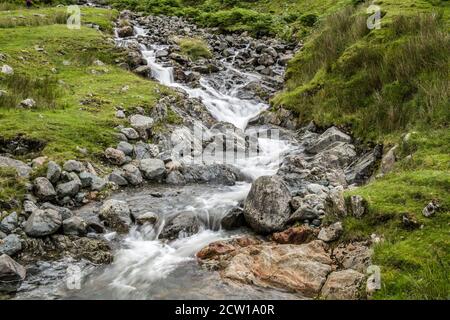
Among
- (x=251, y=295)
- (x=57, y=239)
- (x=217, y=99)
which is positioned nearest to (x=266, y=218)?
(x=251, y=295)

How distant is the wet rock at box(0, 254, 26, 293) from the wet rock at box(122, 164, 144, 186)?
4.09 m

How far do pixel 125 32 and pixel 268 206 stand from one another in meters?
20.7

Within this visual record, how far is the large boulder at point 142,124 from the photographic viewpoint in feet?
42.0

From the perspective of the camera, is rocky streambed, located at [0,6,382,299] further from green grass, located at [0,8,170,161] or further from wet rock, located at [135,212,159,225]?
green grass, located at [0,8,170,161]

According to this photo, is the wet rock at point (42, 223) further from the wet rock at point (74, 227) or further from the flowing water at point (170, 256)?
the flowing water at point (170, 256)

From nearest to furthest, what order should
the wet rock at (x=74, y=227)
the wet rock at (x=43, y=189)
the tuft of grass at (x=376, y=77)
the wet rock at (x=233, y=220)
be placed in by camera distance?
the wet rock at (x=74, y=227)
the wet rock at (x=233, y=220)
the wet rock at (x=43, y=189)
the tuft of grass at (x=376, y=77)

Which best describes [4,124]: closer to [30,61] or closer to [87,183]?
[87,183]

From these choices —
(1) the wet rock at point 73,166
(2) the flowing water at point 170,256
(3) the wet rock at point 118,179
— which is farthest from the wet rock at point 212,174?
(1) the wet rock at point 73,166

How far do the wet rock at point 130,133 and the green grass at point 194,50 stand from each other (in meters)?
10.3

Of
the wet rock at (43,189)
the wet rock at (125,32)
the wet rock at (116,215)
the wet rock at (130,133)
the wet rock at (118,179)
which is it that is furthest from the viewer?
the wet rock at (125,32)

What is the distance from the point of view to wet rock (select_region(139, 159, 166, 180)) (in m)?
10.9

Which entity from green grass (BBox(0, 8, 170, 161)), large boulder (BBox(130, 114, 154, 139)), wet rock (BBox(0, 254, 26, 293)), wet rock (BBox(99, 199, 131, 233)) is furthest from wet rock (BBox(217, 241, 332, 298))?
large boulder (BBox(130, 114, 154, 139))

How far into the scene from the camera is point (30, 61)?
16328mm

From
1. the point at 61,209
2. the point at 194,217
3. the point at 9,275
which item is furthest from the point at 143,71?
the point at 9,275
